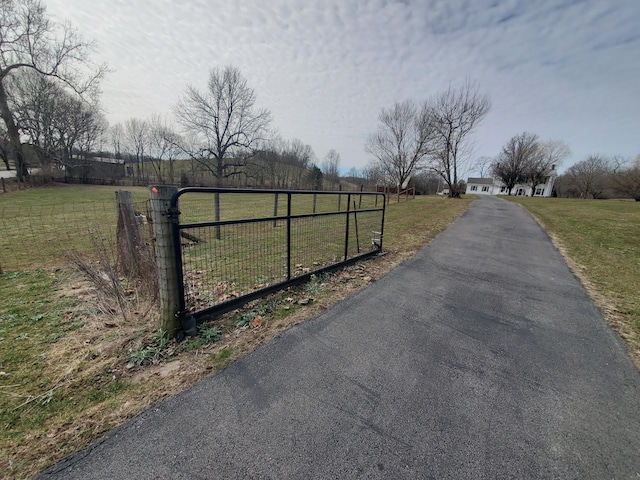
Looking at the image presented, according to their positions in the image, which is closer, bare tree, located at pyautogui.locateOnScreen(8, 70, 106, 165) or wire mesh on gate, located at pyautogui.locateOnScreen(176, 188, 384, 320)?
wire mesh on gate, located at pyautogui.locateOnScreen(176, 188, 384, 320)

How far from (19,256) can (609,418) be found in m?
9.47

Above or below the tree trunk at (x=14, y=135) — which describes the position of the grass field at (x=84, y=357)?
below

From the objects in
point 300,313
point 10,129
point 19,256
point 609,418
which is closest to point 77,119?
point 10,129

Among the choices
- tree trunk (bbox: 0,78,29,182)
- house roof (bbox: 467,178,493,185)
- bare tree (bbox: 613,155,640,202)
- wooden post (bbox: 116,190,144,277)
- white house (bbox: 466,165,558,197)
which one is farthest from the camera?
house roof (bbox: 467,178,493,185)

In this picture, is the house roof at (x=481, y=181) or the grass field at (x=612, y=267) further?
the house roof at (x=481, y=181)

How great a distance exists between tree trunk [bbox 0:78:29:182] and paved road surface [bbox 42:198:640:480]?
39.0 meters

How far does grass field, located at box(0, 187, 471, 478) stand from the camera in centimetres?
162

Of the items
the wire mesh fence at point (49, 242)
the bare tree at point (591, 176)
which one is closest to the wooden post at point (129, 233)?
the wire mesh fence at point (49, 242)

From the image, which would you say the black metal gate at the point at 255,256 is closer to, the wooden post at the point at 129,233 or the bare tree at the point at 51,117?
the wooden post at the point at 129,233

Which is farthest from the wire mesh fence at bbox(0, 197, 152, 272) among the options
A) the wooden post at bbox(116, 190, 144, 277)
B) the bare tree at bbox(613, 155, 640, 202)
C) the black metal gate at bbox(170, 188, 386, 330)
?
the bare tree at bbox(613, 155, 640, 202)

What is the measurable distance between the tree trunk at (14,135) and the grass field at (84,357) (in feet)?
115

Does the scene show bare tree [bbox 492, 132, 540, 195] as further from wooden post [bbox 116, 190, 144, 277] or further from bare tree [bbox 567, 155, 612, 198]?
wooden post [bbox 116, 190, 144, 277]

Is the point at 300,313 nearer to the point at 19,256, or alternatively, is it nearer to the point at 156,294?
the point at 156,294

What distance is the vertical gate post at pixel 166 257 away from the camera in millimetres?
2389
